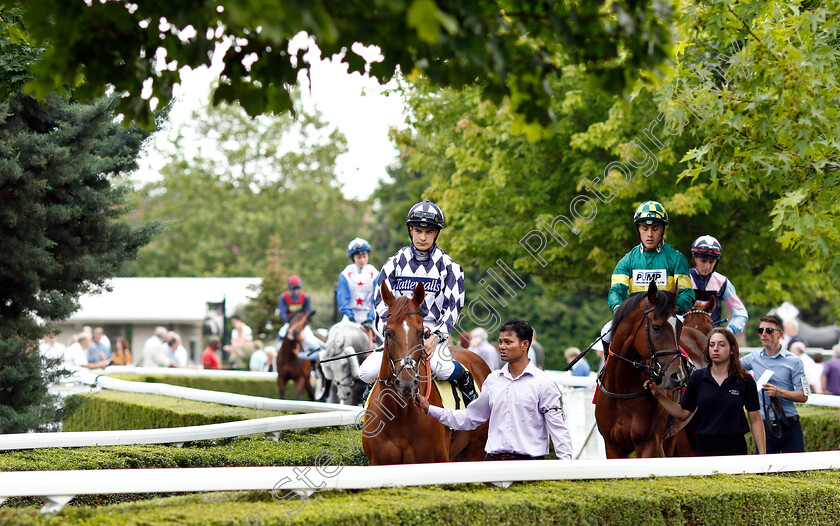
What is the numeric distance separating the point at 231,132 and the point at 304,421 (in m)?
45.6

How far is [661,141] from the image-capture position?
14297 millimetres

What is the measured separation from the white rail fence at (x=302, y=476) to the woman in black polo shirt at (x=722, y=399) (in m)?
1.31

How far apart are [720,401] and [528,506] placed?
2.86 meters

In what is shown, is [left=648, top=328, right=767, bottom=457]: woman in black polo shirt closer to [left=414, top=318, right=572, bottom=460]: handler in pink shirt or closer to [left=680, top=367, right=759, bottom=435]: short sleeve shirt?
[left=680, top=367, right=759, bottom=435]: short sleeve shirt

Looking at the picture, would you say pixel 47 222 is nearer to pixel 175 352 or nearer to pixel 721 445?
pixel 721 445

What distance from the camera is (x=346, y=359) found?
1235cm

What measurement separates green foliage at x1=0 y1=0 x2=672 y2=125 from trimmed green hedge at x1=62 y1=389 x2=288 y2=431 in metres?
6.57

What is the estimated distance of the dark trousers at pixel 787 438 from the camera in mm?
8648

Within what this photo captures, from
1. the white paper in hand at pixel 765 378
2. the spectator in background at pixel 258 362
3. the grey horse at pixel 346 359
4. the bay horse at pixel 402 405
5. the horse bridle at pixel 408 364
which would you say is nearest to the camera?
the horse bridle at pixel 408 364

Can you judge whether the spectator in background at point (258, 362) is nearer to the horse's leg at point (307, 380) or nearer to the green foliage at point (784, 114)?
the horse's leg at point (307, 380)

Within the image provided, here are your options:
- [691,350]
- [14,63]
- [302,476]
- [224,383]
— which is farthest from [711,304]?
[224,383]

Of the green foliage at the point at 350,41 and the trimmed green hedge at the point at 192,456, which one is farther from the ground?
the green foliage at the point at 350,41

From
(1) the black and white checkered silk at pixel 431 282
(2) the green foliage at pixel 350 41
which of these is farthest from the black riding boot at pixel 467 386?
(2) the green foliage at pixel 350 41

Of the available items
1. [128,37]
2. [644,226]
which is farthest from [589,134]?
[128,37]
